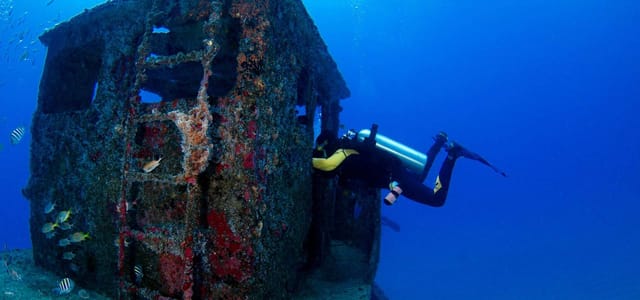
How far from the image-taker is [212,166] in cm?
271

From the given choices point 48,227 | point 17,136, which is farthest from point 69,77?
point 48,227

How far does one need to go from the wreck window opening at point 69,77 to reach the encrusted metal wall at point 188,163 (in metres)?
0.51

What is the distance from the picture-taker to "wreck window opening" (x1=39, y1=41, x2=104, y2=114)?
482cm

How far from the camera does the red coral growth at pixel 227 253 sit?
262cm

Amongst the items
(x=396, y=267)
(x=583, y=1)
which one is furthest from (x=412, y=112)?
(x=396, y=267)

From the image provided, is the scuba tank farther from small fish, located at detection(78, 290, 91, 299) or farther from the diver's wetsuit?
small fish, located at detection(78, 290, 91, 299)

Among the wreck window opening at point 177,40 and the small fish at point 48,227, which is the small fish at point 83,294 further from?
the wreck window opening at point 177,40

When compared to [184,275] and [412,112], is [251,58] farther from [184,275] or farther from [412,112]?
[412,112]

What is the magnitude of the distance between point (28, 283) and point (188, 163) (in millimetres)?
3250

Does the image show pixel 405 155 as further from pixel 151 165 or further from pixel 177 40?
pixel 151 165

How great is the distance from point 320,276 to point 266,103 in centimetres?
274

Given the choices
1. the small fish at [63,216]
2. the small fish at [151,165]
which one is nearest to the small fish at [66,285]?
the small fish at [63,216]

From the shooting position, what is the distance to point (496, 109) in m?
120

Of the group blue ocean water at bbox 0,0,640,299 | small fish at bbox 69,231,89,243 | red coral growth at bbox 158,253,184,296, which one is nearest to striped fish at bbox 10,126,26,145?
small fish at bbox 69,231,89,243
